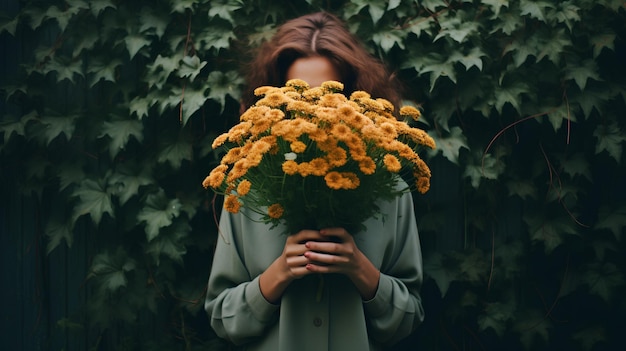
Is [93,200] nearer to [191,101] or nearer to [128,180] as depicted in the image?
[128,180]

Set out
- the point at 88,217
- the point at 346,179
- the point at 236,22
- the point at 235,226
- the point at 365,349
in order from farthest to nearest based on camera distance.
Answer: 1. the point at 88,217
2. the point at 236,22
3. the point at 235,226
4. the point at 365,349
5. the point at 346,179

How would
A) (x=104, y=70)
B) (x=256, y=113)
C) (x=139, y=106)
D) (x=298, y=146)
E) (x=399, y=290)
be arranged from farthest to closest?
(x=104, y=70) → (x=139, y=106) → (x=399, y=290) → (x=256, y=113) → (x=298, y=146)

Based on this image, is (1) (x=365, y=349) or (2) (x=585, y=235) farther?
(2) (x=585, y=235)

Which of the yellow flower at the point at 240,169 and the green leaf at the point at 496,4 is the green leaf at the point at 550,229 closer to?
the green leaf at the point at 496,4

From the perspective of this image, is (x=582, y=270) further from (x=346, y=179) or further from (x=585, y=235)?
(x=346, y=179)

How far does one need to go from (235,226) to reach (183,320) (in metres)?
0.95

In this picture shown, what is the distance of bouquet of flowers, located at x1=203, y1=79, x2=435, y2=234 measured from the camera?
1.48m

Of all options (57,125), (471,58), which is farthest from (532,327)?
(57,125)

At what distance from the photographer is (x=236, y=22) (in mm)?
2713

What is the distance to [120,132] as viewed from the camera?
8.96 feet

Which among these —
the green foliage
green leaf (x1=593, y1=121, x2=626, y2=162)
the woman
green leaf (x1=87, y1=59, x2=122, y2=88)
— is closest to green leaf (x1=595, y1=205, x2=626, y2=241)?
the green foliage

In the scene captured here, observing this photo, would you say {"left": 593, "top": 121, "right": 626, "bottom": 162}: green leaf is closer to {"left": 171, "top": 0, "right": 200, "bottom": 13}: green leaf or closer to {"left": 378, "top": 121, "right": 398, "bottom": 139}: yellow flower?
{"left": 378, "top": 121, "right": 398, "bottom": 139}: yellow flower

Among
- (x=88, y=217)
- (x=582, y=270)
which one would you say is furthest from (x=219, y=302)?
(x=582, y=270)

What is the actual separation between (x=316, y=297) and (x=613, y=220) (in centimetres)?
154
